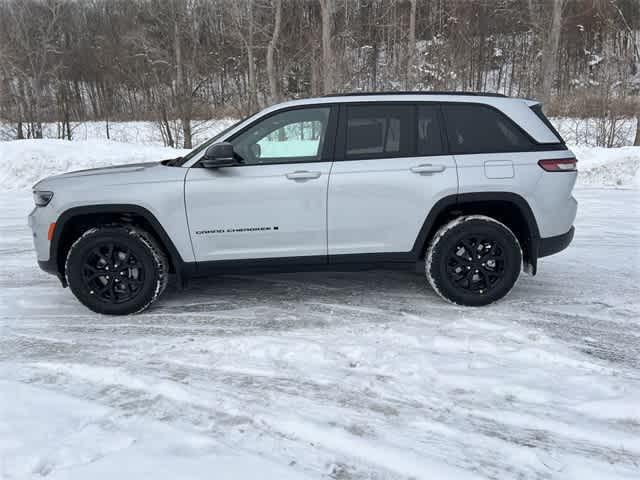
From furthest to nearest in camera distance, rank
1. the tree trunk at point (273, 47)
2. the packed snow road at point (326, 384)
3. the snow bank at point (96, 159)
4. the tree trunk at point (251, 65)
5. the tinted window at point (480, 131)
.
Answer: the tree trunk at point (251, 65)
the tree trunk at point (273, 47)
the snow bank at point (96, 159)
the tinted window at point (480, 131)
the packed snow road at point (326, 384)

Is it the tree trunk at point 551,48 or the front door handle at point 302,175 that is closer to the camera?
the front door handle at point 302,175

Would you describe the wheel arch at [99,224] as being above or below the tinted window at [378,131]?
below

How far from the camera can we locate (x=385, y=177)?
3.85 meters

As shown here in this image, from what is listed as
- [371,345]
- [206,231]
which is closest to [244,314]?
[206,231]

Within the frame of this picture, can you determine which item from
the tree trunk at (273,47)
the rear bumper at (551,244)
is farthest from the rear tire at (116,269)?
the tree trunk at (273,47)

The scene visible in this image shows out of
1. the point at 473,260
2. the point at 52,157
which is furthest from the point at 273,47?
the point at 473,260

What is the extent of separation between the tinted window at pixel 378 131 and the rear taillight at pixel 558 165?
112 cm

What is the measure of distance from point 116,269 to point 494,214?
10.9 ft

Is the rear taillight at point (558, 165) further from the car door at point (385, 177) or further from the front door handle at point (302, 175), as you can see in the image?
the front door handle at point (302, 175)

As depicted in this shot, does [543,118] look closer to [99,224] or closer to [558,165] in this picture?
[558,165]

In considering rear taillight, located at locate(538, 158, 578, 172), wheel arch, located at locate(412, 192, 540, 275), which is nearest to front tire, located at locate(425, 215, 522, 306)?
wheel arch, located at locate(412, 192, 540, 275)

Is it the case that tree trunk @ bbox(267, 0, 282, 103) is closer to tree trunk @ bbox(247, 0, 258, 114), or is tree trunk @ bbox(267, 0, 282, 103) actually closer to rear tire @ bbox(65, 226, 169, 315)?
tree trunk @ bbox(247, 0, 258, 114)

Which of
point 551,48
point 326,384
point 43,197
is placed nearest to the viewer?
point 326,384

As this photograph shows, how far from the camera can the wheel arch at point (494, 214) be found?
153 inches
